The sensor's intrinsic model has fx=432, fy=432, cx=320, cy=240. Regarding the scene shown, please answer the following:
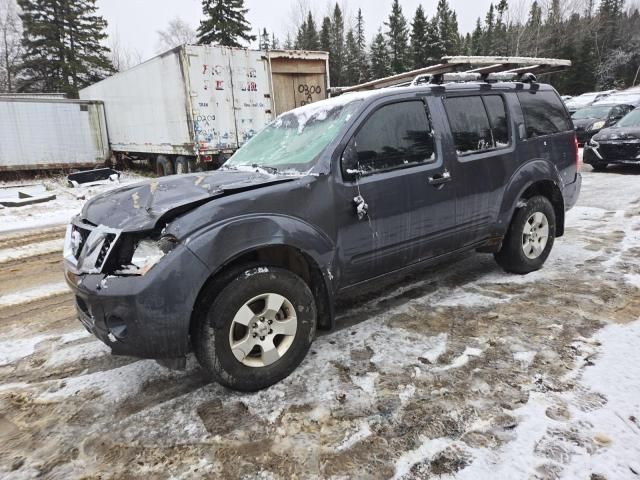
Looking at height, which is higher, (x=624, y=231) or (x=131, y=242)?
(x=131, y=242)

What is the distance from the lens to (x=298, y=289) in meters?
2.77

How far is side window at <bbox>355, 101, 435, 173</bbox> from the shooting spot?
3.17m

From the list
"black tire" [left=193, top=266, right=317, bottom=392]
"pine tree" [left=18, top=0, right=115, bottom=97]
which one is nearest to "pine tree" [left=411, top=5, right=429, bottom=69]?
"pine tree" [left=18, top=0, right=115, bottom=97]

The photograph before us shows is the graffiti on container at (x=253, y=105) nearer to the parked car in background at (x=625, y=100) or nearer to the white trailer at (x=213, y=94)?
the white trailer at (x=213, y=94)

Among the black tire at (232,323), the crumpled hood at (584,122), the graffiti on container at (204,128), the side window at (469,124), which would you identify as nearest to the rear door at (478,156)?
the side window at (469,124)

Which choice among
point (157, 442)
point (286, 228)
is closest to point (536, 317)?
point (286, 228)

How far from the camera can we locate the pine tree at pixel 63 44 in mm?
32719

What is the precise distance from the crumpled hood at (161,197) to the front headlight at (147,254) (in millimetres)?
107

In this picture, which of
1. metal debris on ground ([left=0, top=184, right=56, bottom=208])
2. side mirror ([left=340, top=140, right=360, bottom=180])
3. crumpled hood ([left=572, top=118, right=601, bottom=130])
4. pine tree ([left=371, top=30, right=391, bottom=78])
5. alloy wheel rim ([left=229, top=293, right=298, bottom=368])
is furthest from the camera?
pine tree ([left=371, top=30, right=391, bottom=78])

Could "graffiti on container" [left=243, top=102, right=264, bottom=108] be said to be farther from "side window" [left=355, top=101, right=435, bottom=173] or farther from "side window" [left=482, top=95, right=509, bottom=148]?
"side window" [left=355, top=101, right=435, bottom=173]

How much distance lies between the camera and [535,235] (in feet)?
14.6

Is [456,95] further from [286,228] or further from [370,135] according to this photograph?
[286,228]

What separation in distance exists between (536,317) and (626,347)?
0.65 meters

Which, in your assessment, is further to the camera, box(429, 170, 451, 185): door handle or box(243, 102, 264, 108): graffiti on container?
box(243, 102, 264, 108): graffiti on container
